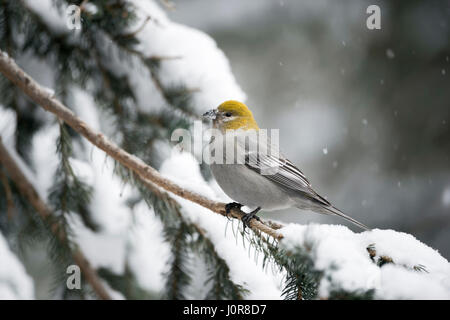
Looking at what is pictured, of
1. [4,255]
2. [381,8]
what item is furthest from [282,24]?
[4,255]

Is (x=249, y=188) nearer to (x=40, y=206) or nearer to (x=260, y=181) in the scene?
(x=260, y=181)

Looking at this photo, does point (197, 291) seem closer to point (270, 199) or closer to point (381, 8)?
point (270, 199)

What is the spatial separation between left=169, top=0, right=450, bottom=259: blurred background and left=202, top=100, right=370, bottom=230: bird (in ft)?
5.13

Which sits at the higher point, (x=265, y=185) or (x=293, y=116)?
(x=293, y=116)

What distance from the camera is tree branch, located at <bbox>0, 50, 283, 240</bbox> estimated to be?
1.66m

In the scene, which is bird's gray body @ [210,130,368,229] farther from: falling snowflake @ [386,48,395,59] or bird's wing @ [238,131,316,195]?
falling snowflake @ [386,48,395,59]

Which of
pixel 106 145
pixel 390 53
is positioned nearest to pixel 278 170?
pixel 106 145

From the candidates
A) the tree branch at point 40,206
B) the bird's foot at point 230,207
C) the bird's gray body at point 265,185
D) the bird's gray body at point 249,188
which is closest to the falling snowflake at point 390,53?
the bird's gray body at point 265,185

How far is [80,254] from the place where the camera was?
196 centimetres

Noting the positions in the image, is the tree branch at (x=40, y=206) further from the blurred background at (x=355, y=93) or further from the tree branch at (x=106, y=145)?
the blurred background at (x=355, y=93)

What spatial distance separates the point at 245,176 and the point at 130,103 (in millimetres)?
723

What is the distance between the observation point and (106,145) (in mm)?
1696

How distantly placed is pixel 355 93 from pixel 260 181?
7.34ft

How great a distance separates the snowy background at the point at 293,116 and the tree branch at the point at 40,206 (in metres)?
0.08
